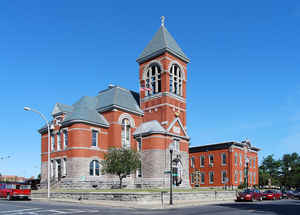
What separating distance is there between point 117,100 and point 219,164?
94.7 feet

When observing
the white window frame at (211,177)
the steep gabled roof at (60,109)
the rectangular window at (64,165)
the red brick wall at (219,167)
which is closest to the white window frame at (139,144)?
the rectangular window at (64,165)

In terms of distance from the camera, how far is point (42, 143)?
52094mm

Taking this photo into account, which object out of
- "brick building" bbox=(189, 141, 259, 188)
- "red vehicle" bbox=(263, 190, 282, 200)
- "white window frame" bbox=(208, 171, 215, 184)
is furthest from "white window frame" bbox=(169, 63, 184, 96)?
"white window frame" bbox=(208, 171, 215, 184)

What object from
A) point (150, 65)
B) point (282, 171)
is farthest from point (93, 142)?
point (282, 171)

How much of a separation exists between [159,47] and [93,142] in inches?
718

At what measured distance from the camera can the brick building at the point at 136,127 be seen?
148ft

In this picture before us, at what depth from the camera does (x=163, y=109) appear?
1935 inches

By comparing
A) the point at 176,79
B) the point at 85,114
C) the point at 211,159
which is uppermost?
the point at 176,79

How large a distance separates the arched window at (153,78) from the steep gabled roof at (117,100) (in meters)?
3.17

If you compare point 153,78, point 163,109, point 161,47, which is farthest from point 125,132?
point 161,47

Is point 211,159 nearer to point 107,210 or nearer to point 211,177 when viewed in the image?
point 211,177

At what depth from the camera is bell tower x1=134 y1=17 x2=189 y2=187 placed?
46.2 metres

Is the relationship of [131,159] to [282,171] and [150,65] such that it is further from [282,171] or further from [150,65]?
[282,171]

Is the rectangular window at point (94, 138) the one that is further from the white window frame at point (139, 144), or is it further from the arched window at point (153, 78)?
the arched window at point (153, 78)
